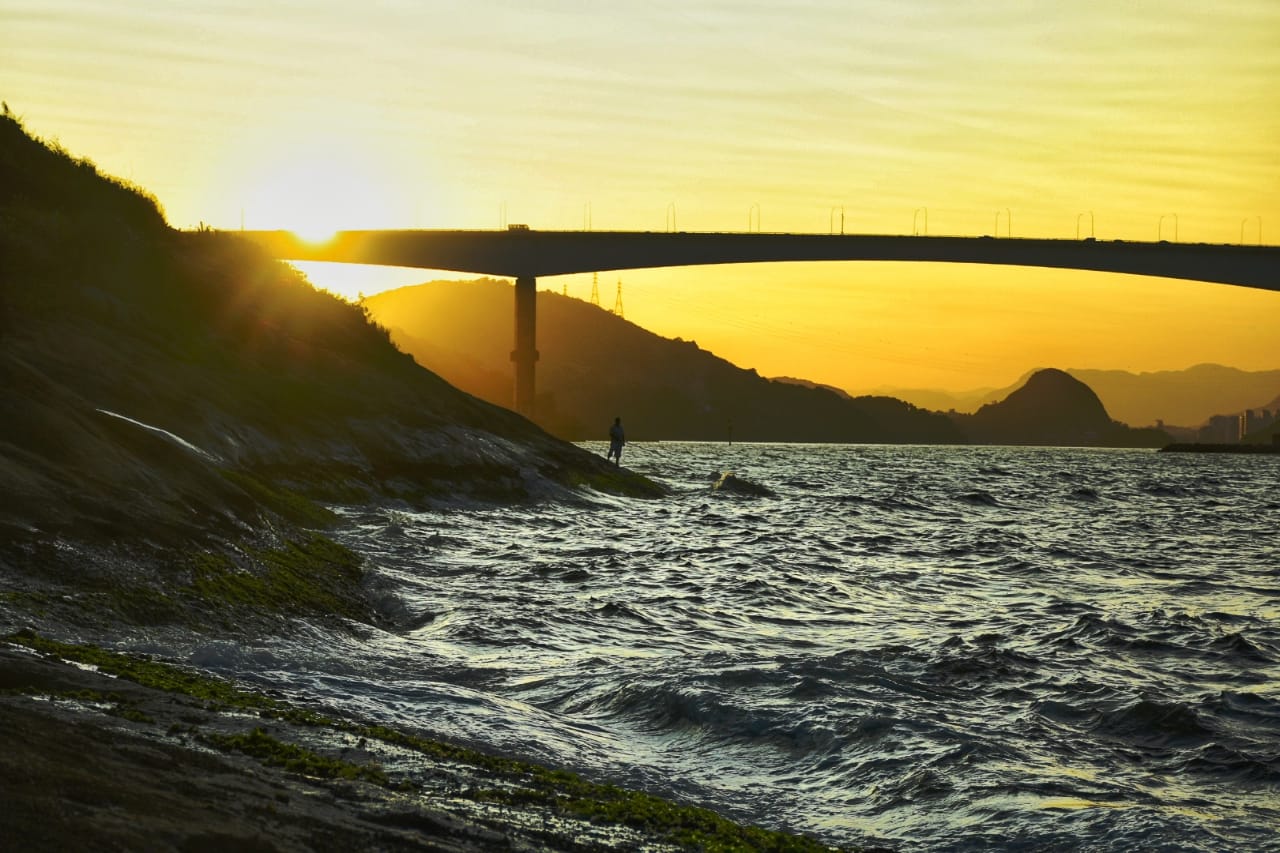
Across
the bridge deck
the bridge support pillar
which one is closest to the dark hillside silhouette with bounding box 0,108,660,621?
the bridge deck

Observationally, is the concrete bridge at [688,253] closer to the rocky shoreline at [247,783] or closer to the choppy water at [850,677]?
the choppy water at [850,677]

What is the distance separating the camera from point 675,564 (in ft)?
64.8

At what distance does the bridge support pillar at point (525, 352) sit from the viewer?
94625 mm

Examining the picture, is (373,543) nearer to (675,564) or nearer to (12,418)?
(675,564)

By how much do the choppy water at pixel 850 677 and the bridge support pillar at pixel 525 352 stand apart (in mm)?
72649

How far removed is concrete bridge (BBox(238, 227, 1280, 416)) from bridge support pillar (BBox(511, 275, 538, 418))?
95 millimetres

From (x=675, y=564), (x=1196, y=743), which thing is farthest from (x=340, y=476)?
(x=1196, y=743)

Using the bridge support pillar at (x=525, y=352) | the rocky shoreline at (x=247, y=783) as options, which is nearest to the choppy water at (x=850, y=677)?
the rocky shoreline at (x=247, y=783)

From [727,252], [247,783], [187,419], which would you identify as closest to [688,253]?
[727,252]

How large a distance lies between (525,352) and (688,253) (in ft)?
48.9

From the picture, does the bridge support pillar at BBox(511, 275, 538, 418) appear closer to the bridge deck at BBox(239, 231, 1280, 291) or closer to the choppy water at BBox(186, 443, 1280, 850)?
the bridge deck at BBox(239, 231, 1280, 291)

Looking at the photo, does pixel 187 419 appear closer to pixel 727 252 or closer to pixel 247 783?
pixel 247 783

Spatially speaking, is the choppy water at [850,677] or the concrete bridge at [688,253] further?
the concrete bridge at [688,253]

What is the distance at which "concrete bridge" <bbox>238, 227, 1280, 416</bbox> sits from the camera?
91438 millimetres
